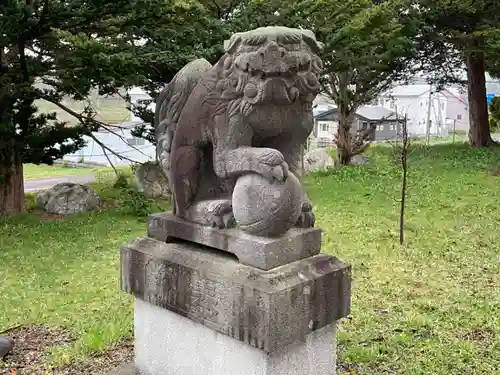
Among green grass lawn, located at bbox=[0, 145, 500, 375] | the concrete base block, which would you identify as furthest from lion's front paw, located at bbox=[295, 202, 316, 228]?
green grass lawn, located at bbox=[0, 145, 500, 375]

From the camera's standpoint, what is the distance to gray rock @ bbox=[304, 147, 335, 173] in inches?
540

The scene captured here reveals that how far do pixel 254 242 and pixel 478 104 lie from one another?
14.2 m

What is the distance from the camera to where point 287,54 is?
2.46 metres

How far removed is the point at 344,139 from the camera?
1346 cm

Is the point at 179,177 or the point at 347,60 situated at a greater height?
the point at 347,60

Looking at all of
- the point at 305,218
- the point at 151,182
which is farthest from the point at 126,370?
the point at 151,182

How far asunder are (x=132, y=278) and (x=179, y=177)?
71 cm

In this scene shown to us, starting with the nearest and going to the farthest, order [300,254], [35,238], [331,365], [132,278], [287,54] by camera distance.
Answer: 1. [287,54]
2. [300,254]
3. [331,365]
4. [132,278]
5. [35,238]

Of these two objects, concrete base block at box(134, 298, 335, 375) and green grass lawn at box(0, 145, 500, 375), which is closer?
concrete base block at box(134, 298, 335, 375)

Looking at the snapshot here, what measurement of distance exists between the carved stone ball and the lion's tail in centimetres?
61

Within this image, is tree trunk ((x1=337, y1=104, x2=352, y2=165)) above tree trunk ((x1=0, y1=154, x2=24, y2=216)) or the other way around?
above

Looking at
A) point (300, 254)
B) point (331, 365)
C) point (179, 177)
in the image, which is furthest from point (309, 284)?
point (179, 177)

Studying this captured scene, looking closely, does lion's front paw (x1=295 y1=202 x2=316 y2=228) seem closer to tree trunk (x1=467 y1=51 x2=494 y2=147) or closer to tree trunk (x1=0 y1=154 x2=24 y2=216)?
tree trunk (x1=0 y1=154 x2=24 y2=216)

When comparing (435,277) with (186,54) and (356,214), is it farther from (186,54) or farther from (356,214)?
(186,54)
